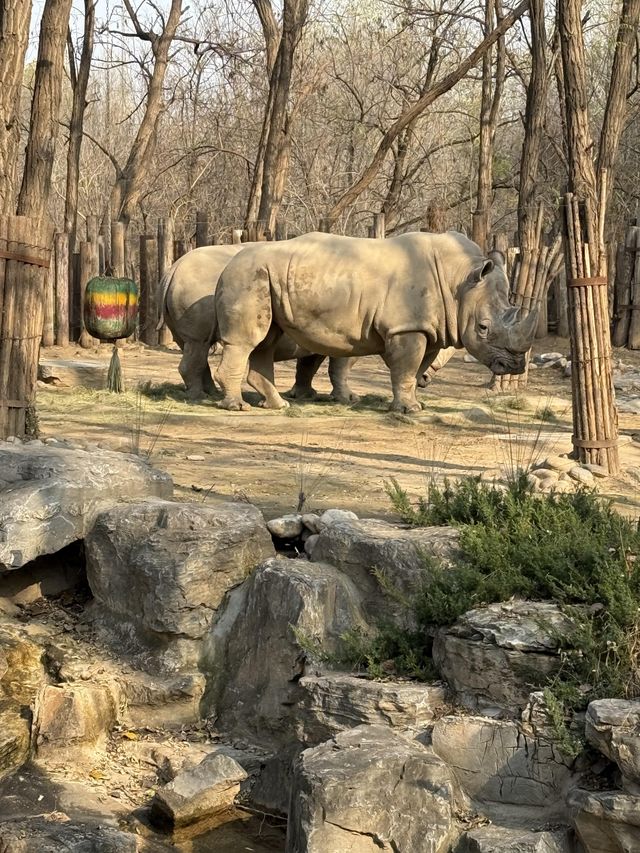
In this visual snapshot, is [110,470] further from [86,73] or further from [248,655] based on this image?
[86,73]

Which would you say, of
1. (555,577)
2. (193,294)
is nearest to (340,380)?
(193,294)

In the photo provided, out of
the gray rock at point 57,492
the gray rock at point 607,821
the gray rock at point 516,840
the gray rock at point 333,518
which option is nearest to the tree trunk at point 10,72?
the gray rock at point 57,492

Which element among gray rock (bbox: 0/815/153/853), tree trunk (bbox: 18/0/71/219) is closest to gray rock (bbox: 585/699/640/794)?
gray rock (bbox: 0/815/153/853)

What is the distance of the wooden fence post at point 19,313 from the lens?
25.1 ft

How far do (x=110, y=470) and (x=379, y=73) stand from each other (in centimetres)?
1983

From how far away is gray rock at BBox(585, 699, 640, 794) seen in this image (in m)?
4.20

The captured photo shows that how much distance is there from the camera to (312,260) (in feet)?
37.0

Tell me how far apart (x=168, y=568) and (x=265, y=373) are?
5911mm

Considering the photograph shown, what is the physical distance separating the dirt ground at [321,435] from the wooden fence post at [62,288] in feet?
8.02

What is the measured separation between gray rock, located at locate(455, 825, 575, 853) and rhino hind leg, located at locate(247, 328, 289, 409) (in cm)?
723

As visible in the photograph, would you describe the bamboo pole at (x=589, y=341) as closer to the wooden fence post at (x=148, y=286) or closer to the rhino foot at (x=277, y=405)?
the rhino foot at (x=277, y=405)

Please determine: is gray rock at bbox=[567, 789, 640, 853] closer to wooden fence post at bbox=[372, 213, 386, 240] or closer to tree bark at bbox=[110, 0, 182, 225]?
wooden fence post at bbox=[372, 213, 386, 240]

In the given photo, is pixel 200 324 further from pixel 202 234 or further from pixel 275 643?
pixel 275 643

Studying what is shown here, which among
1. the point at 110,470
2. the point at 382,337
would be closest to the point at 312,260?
the point at 382,337
